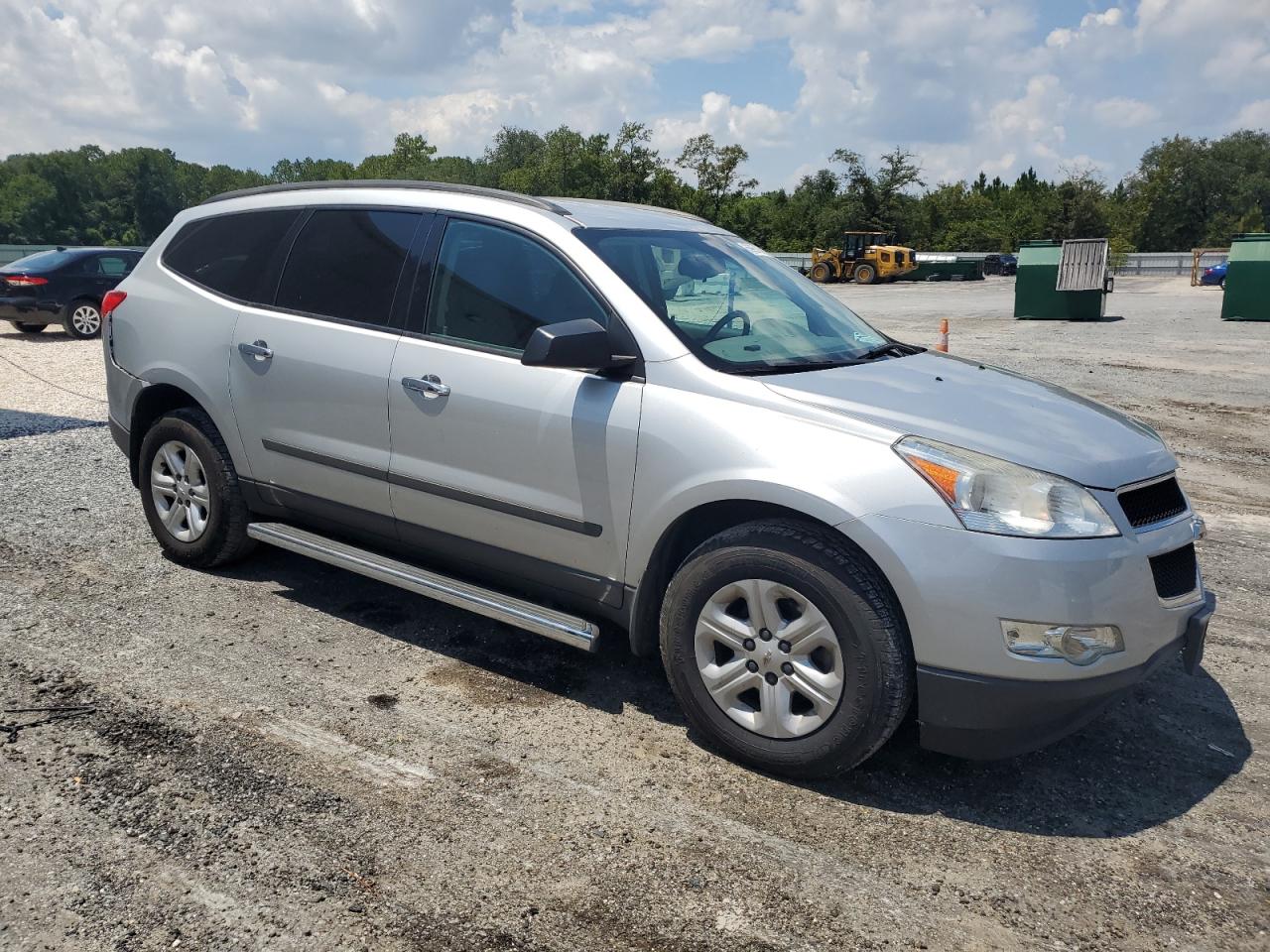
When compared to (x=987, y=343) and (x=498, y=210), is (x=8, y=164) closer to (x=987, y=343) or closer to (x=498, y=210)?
(x=987, y=343)

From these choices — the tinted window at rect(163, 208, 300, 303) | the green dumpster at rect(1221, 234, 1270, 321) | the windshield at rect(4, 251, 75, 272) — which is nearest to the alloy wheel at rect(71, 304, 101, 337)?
the windshield at rect(4, 251, 75, 272)

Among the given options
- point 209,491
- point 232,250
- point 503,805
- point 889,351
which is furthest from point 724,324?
point 209,491

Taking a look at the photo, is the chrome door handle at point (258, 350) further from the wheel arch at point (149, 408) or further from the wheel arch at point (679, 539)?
the wheel arch at point (679, 539)

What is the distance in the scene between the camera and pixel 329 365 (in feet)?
14.4

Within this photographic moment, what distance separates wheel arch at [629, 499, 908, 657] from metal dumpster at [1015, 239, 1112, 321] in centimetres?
2187

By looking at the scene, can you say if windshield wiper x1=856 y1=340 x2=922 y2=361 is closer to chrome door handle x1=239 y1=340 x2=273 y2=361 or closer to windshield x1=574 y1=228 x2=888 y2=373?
windshield x1=574 y1=228 x2=888 y2=373

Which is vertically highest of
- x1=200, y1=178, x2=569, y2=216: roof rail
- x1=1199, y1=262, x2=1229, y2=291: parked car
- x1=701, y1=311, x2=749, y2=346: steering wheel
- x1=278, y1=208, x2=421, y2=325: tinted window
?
x1=1199, y1=262, x2=1229, y2=291: parked car

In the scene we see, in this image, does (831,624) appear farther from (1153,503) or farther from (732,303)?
(732,303)

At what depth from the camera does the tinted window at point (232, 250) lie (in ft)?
15.9

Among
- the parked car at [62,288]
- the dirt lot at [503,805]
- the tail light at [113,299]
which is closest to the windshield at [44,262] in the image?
the parked car at [62,288]

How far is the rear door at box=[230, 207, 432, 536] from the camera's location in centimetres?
430

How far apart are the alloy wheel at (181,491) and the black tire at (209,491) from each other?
0.10 feet

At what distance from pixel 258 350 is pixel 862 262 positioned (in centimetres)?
4754

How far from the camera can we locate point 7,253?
49781 mm
